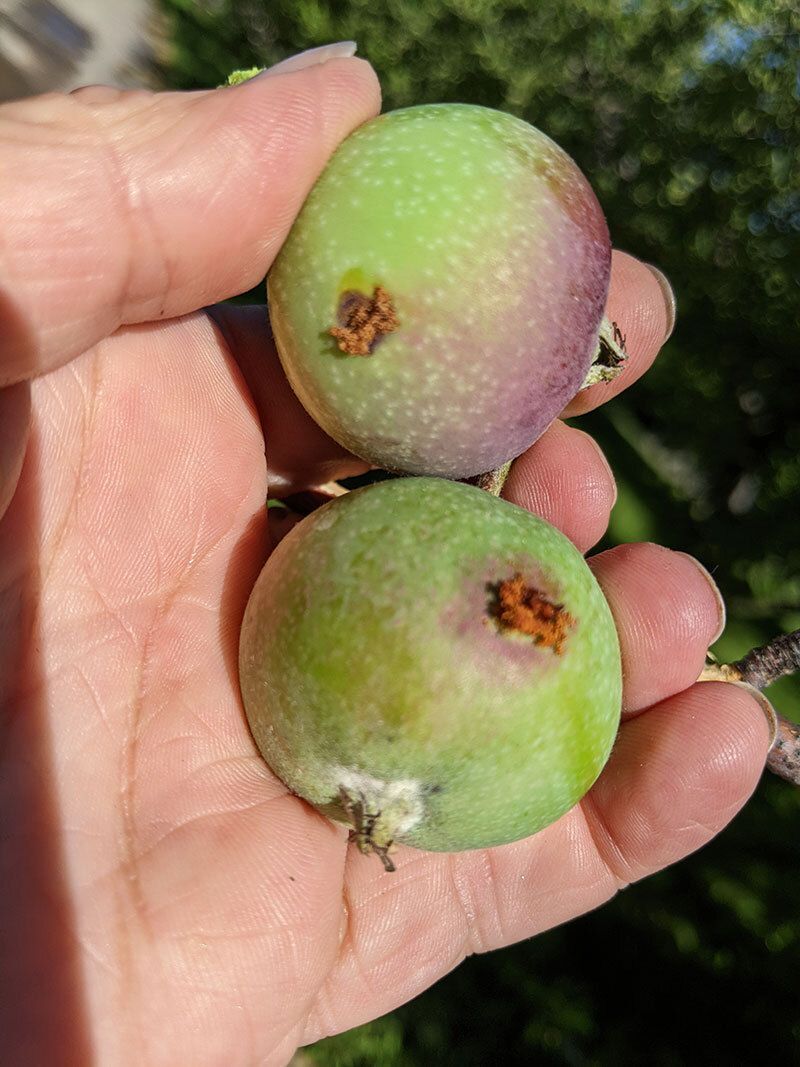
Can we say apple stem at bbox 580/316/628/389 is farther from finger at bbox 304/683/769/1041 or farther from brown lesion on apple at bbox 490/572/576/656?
finger at bbox 304/683/769/1041

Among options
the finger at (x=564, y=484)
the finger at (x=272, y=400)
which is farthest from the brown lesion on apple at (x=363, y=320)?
the finger at (x=564, y=484)

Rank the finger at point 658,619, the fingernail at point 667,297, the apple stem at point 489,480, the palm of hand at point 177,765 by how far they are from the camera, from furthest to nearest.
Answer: the fingernail at point 667,297
the finger at point 658,619
the apple stem at point 489,480
the palm of hand at point 177,765

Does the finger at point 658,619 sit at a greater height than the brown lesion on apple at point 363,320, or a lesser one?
lesser

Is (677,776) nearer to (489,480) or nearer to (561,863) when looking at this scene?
(561,863)

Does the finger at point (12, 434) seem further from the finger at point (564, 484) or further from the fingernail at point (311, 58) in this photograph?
the finger at point (564, 484)

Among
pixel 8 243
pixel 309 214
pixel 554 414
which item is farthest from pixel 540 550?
pixel 8 243

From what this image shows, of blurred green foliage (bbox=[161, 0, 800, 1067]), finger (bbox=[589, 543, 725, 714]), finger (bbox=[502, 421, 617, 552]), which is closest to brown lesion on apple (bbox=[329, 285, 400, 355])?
finger (bbox=[502, 421, 617, 552])

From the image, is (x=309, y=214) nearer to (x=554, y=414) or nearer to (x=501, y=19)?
(x=554, y=414)
